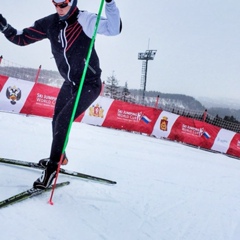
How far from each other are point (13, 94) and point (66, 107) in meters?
7.20

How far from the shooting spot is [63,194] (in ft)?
8.02

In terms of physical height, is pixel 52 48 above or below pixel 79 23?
below

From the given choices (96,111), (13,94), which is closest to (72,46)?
(13,94)

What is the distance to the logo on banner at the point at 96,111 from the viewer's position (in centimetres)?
1031

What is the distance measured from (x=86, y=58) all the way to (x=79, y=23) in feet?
1.21

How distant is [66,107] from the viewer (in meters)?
2.60

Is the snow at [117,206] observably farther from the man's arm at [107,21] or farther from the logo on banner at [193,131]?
the logo on banner at [193,131]

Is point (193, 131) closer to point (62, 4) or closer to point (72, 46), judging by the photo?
point (72, 46)

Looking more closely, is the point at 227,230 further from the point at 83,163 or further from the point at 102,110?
the point at 102,110

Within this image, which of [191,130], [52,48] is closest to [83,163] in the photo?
[52,48]

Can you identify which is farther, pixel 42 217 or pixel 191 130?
pixel 191 130

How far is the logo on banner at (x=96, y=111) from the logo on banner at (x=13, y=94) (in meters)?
2.83

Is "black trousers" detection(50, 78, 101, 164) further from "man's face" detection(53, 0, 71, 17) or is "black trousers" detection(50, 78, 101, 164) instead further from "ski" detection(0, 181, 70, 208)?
"man's face" detection(53, 0, 71, 17)

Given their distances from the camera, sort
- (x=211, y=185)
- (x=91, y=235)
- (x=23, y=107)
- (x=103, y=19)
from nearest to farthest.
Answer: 1. (x=91, y=235)
2. (x=103, y=19)
3. (x=211, y=185)
4. (x=23, y=107)
